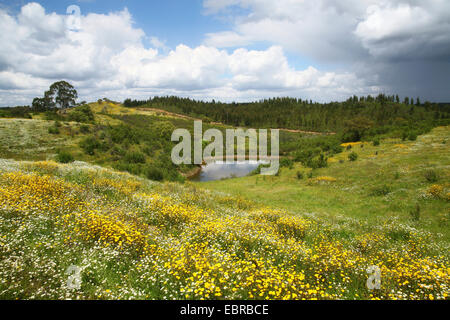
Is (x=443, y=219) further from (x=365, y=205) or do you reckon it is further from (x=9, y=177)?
(x=9, y=177)

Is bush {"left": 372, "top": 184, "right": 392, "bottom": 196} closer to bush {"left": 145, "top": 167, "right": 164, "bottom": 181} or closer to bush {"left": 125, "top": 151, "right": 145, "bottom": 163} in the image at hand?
bush {"left": 145, "top": 167, "right": 164, "bottom": 181}

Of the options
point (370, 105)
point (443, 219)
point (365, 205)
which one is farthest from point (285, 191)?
point (370, 105)

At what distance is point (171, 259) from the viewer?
577cm

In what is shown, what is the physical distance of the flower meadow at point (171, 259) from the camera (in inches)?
180

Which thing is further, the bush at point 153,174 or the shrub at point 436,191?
the bush at point 153,174

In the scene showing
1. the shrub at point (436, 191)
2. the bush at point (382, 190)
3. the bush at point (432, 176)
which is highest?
the bush at point (432, 176)

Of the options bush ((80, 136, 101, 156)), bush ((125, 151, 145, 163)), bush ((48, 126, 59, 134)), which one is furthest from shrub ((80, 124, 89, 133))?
bush ((125, 151, 145, 163))

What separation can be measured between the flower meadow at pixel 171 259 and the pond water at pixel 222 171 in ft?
138

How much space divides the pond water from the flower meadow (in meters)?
42.0

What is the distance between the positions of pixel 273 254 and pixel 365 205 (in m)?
16.5

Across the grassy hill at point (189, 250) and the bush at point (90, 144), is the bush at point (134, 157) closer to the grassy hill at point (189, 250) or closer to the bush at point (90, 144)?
the bush at point (90, 144)

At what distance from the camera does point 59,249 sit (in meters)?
5.64

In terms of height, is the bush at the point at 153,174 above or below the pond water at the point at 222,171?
above

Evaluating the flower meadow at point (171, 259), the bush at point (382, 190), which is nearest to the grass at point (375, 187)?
the bush at point (382, 190)
